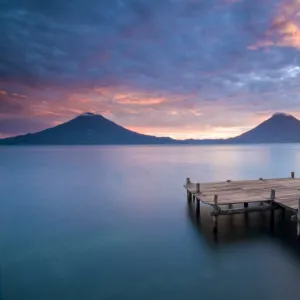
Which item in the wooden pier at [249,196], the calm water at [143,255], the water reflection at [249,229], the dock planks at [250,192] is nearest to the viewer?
the calm water at [143,255]

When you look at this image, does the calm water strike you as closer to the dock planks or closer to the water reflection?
the water reflection

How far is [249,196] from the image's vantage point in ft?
51.7

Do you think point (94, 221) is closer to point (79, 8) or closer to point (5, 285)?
point (5, 285)

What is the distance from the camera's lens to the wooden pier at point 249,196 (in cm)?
1443

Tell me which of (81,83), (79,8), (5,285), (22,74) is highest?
(79,8)

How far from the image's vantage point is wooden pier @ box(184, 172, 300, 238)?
14430 mm

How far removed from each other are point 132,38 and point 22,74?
17.3 metres

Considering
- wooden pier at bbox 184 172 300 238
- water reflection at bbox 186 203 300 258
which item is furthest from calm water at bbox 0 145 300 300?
wooden pier at bbox 184 172 300 238

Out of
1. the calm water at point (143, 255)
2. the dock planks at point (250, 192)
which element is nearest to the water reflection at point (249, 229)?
the calm water at point (143, 255)

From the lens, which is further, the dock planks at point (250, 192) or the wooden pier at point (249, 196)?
the dock planks at point (250, 192)

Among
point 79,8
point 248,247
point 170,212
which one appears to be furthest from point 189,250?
point 79,8

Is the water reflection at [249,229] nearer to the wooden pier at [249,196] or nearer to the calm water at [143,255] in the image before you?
the calm water at [143,255]

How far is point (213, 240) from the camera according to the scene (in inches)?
543

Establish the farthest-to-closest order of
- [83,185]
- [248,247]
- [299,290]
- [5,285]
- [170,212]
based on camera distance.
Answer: [83,185], [170,212], [248,247], [5,285], [299,290]
